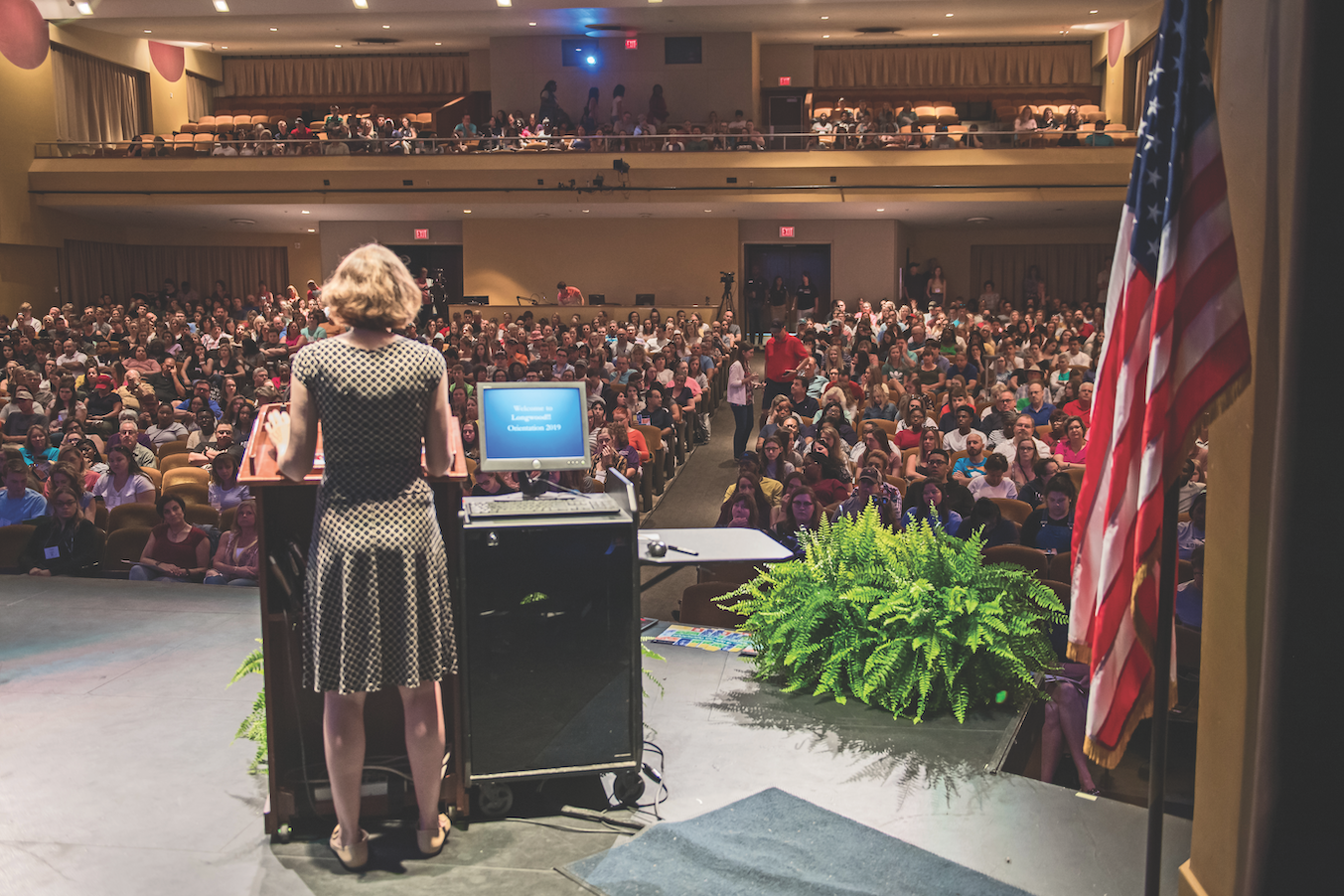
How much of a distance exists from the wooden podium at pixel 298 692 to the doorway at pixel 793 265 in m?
17.7

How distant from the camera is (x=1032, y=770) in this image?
435 centimetres

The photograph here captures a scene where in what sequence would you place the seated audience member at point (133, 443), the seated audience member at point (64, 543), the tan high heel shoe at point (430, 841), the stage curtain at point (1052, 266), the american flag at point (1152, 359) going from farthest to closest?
the stage curtain at point (1052, 266), the seated audience member at point (133, 443), the seated audience member at point (64, 543), the tan high heel shoe at point (430, 841), the american flag at point (1152, 359)

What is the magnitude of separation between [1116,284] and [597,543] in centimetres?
139

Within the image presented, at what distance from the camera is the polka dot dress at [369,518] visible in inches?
93.3

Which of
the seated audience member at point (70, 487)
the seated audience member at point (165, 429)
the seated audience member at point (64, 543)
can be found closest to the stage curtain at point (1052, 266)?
the seated audience member at point (165, 429)

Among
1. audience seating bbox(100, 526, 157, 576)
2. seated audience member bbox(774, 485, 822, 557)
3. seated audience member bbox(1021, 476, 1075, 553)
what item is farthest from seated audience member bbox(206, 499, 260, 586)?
seated audience member bbox(1021, 476, 1075, 553)

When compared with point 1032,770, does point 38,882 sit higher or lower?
higher

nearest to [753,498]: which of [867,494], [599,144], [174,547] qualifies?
[867,494]

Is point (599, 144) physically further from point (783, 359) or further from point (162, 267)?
point (162, 267)

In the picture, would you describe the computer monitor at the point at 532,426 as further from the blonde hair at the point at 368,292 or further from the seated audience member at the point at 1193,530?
the seated audience member at the point at 1193,530

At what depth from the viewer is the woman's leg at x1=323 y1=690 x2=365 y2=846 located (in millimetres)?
2502

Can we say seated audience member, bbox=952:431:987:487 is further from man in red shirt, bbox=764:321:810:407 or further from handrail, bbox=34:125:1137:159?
handrail, bbox=34:125:1137:159

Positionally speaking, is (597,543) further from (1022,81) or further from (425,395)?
(1022,81)

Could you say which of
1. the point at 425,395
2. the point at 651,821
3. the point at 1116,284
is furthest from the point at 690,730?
the point at 1116,284
